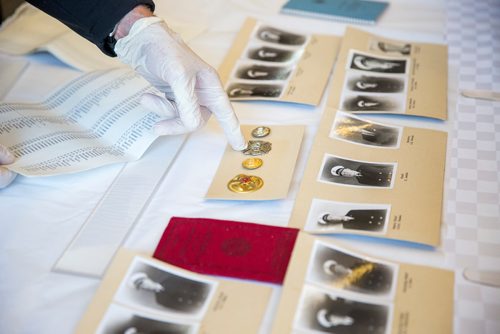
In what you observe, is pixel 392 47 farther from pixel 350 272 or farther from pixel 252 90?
pixel 350 272

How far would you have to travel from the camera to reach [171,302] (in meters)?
0.79

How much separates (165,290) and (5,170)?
1.32ft

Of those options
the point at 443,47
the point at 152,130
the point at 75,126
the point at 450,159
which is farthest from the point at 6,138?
the point at 443,47

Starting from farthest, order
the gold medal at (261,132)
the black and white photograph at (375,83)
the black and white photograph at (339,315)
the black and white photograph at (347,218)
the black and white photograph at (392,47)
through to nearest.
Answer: the black and white photograph at (392,47) < the black and white photograph at (375,83) < the gold medal at (261,132) < the black and white photograph at (347,218) < the black and white photograph at (339,315)

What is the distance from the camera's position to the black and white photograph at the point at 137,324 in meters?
0.76

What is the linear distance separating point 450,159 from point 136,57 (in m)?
0.59

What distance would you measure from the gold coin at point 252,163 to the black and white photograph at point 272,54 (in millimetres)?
387

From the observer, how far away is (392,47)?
4.53 feet

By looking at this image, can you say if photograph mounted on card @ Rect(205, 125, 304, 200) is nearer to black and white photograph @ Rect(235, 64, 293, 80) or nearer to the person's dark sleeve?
black and white photograph @ Rect(235, 64, 293, 80)

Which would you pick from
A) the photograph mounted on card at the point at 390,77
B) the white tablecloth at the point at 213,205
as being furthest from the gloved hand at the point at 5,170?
the photograph mounted on card at the point at 390,77

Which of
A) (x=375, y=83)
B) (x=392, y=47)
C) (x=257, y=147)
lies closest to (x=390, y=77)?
(x=375, y=83)

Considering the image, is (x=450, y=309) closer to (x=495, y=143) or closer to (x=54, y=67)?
(x=495, y=143)

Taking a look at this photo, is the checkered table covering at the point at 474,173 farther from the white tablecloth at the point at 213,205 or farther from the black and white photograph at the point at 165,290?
the black and white photograph at the point at 165,290

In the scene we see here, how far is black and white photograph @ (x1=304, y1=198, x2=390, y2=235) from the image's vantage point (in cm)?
89
